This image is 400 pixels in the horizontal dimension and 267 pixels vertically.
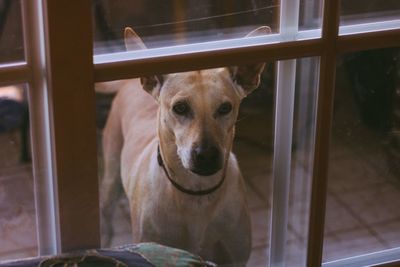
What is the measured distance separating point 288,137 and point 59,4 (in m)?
0.57

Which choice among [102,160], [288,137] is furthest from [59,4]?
[288,137]

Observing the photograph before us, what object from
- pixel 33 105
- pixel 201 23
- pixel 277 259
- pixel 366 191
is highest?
pixel 201 23

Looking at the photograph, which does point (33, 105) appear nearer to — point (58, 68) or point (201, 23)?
point (58, 68)

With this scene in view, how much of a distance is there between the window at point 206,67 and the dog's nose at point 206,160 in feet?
0.39

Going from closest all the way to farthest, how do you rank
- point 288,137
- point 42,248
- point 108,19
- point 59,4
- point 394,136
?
point 59,4, point 108,19, point 42,248, point 288,137, point 394,136

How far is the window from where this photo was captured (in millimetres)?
1354

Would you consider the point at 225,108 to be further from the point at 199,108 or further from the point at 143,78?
the point at 143,78

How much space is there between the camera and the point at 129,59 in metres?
1.40

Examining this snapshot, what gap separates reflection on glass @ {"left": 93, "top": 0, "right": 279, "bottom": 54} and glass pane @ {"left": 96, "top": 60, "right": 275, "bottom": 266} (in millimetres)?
70

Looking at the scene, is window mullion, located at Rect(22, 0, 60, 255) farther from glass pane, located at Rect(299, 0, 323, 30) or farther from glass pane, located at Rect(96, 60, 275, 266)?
glass pane, located at Rect(299, 0, 323, 30)

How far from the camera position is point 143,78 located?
4.76ft

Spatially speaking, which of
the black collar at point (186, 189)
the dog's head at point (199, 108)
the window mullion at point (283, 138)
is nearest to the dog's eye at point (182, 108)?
the dog's head at point (199, 108)

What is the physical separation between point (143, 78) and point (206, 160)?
0.64ft

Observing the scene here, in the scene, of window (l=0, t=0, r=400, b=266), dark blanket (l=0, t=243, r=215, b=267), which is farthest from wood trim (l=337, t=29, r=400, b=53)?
dark blanket (l=0, t=243, r=215, b=267)
